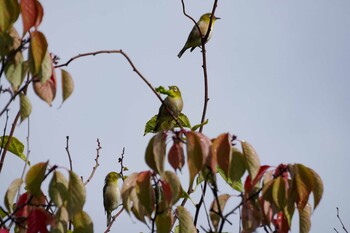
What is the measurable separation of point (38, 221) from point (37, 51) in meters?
0.57

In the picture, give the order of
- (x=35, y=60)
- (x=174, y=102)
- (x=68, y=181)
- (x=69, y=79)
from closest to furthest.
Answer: (x=35, y=60) → (x=68, y=181) → (x=69, y=79) → (x=174, y=102)

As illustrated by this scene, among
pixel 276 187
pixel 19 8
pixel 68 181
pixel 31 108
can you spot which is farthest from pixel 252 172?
pixel 19 8

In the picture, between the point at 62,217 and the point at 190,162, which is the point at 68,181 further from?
the point at 190,162

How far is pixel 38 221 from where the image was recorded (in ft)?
6.95

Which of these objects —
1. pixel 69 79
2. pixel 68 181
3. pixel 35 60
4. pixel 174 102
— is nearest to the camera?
pixel 35 60

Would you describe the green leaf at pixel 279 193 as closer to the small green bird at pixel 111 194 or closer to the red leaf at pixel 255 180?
the red leaf at pixel 255 180

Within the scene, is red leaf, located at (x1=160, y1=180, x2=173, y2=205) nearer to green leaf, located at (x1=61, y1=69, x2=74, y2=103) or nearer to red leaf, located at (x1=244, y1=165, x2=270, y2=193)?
red leaf, located at (x1=244, y1=165, x2=270, y2=193)

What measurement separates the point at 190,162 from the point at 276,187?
33 cm

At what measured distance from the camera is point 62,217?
2.12 metres

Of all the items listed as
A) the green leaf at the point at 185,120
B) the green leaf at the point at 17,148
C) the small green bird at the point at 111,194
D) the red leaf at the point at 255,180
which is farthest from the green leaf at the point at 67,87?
the small green bird at the point at 111,194

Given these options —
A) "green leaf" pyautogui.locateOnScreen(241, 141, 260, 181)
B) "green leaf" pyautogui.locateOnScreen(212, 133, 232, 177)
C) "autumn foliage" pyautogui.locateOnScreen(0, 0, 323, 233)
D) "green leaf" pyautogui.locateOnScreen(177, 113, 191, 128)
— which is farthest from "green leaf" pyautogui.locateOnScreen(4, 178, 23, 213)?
"green leaf" pyautogui.locateOnScreen(177, 113, 191, 128)

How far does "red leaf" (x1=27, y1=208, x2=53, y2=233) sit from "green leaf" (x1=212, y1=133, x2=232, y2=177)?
1.97 feet

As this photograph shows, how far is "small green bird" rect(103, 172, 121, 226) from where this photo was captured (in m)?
4.95

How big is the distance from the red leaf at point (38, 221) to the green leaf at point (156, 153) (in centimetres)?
39
